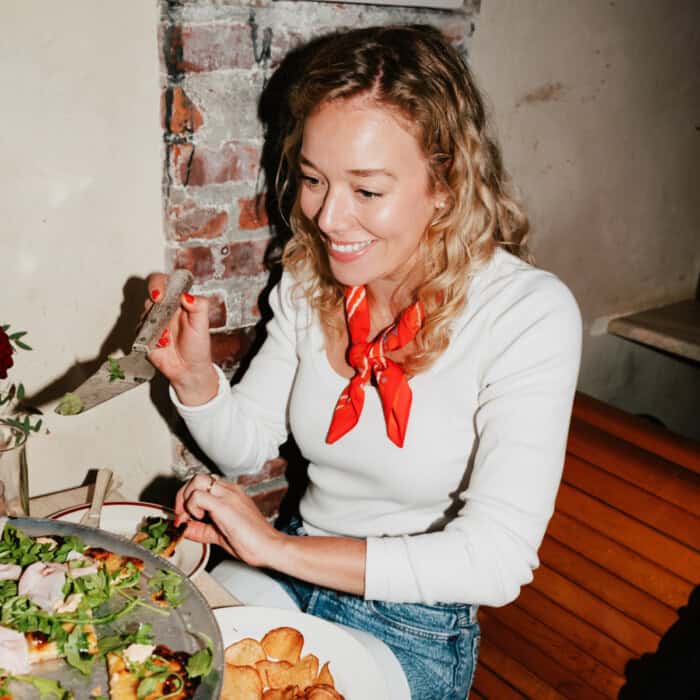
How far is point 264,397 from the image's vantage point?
1435 mm

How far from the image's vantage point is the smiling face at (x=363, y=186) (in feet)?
3.61

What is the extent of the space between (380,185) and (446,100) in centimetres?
18

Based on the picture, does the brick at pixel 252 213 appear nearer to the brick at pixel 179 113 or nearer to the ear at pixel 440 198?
the brick at pixel 179 113

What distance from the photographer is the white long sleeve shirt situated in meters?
1.08

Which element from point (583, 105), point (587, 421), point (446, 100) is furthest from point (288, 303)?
point (583, 105)

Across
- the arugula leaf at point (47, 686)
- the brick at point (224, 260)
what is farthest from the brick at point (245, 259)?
the arugula leaf at point (47, 686)

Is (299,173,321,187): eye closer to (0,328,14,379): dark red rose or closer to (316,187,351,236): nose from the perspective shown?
(316,187,351,236): nose

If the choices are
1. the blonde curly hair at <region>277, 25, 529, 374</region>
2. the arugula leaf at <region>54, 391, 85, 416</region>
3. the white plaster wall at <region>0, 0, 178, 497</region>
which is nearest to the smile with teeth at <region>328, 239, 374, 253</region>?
the blonde curly hair at <region>277, 25, 529, 374</region>

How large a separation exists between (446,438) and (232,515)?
38 cm

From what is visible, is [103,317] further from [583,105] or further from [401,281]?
[583,105]

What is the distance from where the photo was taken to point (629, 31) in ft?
6.66

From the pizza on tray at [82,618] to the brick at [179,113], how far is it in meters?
→ 0.67

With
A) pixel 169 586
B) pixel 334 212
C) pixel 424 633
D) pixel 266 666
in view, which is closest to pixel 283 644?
pixel 266 666

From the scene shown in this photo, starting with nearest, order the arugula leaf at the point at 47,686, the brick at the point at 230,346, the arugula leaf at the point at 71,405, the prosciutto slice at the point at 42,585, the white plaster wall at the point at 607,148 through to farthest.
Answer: the arugula leaf at the point at 47,686 < the prosciutto slice at the point at 42,585 < the arugula leaf at the point at 71,405 < the brick at the point at 230,346 < the white plaster wall at the point at 607,148
